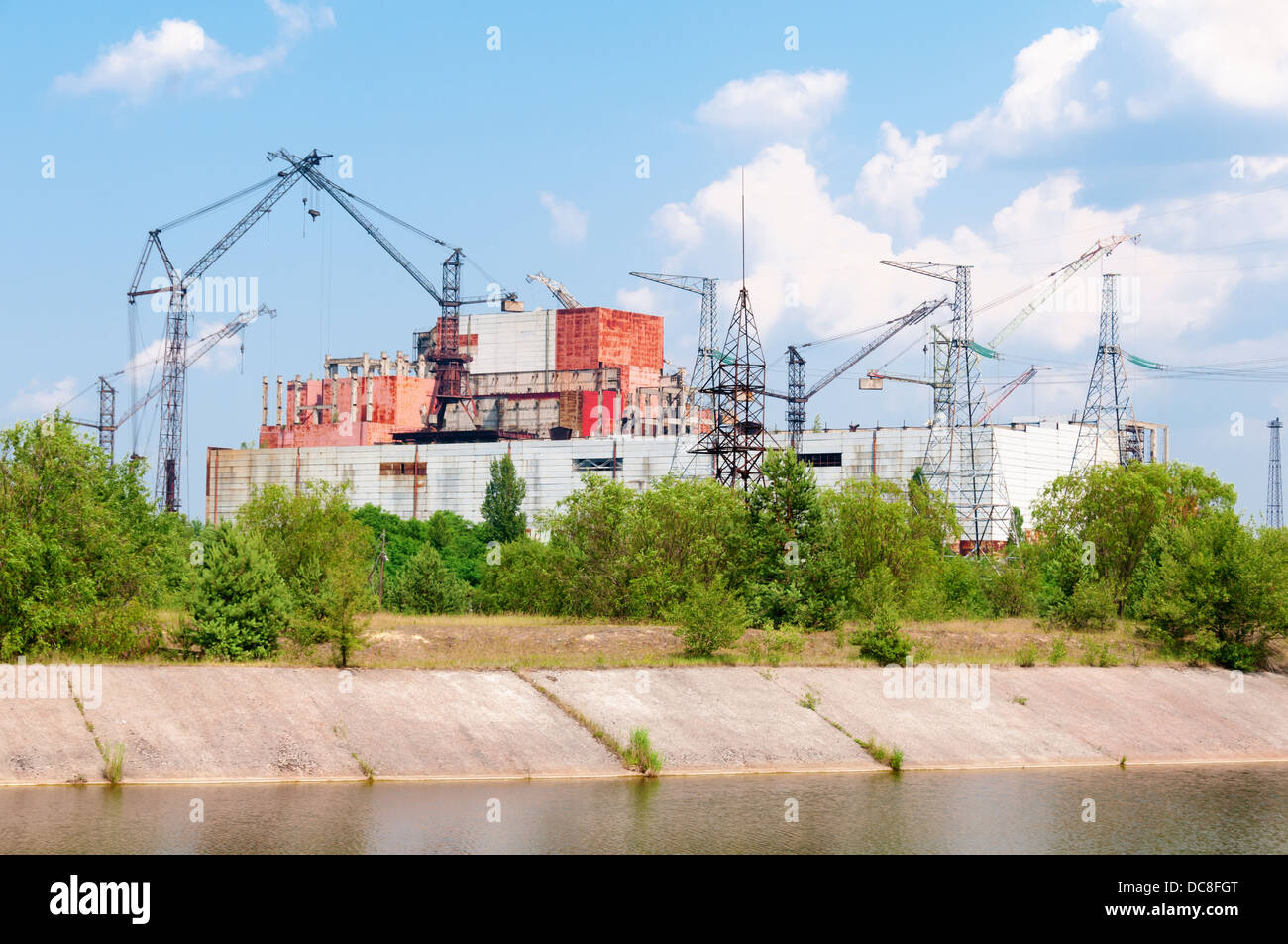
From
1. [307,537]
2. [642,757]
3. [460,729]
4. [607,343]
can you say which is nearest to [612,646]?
[460,729]

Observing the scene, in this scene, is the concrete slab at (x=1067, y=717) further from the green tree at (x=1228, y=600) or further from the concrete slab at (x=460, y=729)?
the concrete slab at (x=460, y=729)

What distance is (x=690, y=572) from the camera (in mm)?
61562

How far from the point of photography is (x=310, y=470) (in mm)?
183000

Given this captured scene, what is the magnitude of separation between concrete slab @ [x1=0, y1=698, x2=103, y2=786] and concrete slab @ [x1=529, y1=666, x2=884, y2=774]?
48.3ft

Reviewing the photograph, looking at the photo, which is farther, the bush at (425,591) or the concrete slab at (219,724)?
the bush at (425,591)

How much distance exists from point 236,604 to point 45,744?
9.72 metres

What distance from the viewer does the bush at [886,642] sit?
2051 inches

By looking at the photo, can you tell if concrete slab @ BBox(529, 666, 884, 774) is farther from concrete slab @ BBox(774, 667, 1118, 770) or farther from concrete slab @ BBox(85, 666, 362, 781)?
concrete slab @ BBox(85, 666, 362, 781)

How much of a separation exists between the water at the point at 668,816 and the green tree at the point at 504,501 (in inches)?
4720

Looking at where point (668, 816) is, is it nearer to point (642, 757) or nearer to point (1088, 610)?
point (642, 757)

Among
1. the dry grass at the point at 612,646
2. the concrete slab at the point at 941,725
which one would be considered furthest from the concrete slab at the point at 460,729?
the concrete slab at the point at 941,725
